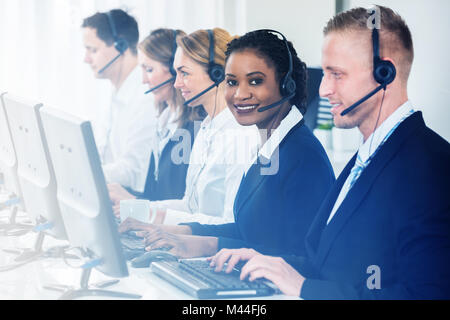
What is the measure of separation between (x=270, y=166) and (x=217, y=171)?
1.36 ft

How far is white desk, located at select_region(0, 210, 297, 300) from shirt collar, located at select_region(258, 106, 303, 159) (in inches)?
20.5

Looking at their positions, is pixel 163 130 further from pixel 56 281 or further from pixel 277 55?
pixel 56 281

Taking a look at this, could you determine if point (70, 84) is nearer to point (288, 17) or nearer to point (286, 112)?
point (288, 17)

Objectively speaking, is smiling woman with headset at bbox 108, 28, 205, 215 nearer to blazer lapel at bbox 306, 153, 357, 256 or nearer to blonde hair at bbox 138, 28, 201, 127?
blonde hair at bbox 138, 28, 201, 127

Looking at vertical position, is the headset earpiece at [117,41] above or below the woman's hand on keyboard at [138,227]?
above

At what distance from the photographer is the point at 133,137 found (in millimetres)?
2908

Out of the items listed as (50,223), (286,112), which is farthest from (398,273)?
(50,223)

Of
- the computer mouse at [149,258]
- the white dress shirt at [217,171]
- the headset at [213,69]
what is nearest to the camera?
the computer mouse at [149,258]

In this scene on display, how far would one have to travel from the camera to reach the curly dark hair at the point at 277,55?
5.75ft

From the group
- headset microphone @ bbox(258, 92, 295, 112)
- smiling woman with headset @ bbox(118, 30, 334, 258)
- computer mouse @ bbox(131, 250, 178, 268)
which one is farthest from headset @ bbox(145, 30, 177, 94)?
computer mouse @ bbox(131, 250, 178, 268)

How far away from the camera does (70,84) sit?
359 centimetres

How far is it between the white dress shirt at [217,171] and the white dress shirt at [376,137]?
515 millimetres

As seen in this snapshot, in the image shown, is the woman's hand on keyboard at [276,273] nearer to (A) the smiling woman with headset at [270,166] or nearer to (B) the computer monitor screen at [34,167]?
(A) the smiling woman with headset at [270,166]

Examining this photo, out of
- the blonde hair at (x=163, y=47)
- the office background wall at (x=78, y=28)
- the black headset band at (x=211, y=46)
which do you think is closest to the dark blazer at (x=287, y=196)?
the black headset band at (x=211, y=46)
